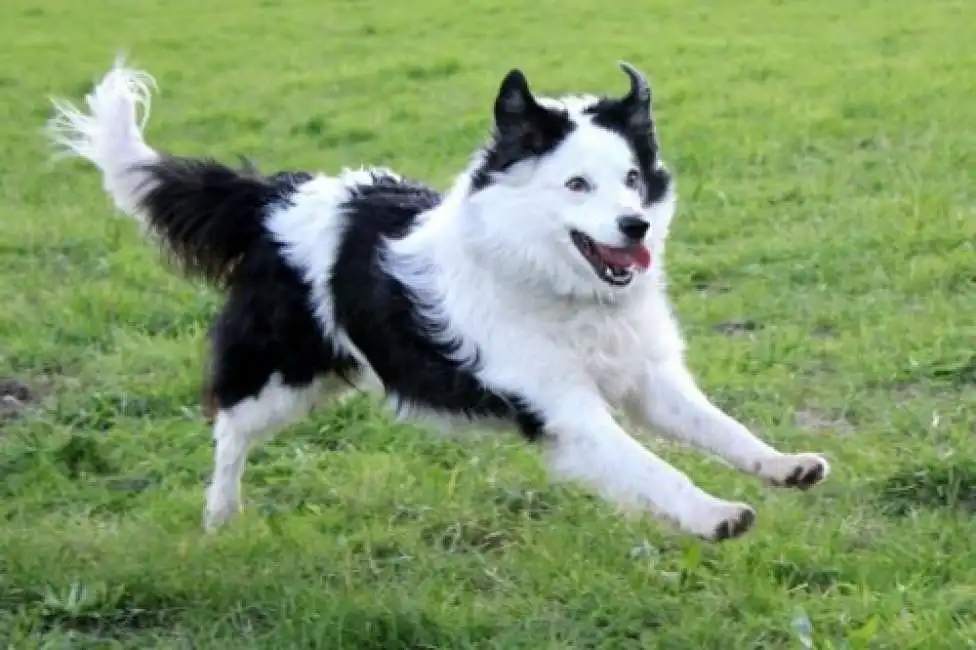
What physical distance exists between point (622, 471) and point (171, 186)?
7.12ft

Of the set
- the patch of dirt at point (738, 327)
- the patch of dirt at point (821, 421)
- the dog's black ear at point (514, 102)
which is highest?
the dog's black ear at point (514, 102)

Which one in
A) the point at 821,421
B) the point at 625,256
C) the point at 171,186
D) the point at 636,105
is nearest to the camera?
the point at 625,256

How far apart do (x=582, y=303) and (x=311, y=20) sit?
15.0 m

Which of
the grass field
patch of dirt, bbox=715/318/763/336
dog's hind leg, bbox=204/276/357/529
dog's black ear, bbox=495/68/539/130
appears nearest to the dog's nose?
dog's black ear, bbox=495/68/539/130

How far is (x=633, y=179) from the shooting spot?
472 centimetres

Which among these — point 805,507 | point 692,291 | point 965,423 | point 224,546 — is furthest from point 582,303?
point 692,291

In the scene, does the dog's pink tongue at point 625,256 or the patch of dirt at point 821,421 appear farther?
the patch of dirt at point 821,421

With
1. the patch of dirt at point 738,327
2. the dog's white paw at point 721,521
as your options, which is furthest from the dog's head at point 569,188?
the patch of dirt at point 738,327

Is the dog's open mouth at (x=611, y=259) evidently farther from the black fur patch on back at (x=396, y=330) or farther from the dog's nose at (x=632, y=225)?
the black fur patch on back at (x=396, y=330)

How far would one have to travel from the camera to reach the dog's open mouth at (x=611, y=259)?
4637 mm

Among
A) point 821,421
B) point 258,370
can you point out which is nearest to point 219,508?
point 258,370

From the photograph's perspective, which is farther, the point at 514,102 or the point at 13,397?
the point at 13,397

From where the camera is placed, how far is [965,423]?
5785mm

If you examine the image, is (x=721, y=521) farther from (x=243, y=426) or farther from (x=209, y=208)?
(x=209, y=208)
